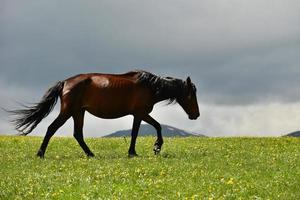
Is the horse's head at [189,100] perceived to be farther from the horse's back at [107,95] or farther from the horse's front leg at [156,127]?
the horse's back at [107,95]

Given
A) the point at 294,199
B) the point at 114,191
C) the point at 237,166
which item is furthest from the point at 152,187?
the point at 237,166

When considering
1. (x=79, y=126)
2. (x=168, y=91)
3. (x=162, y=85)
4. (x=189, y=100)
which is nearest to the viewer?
(x=162, y=85)

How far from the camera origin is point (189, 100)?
85.3 ft

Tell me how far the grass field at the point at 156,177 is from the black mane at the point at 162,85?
8.79ft

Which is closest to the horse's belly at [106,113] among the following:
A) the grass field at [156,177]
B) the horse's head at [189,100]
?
the grass field at [156,177]

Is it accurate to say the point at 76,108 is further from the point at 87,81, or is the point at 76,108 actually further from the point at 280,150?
the point at 280,150

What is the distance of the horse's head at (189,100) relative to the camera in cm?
2569

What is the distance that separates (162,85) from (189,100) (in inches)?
64.3

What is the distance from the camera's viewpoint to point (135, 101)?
2475 centimetres

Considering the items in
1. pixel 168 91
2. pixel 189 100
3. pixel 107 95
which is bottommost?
pixel 107 95

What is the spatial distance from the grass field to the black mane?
2.68 m

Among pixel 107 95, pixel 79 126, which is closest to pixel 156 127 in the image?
pixel 107 95

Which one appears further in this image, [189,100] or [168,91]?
[189,100]

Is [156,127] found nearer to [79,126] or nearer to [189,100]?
[189,100]
